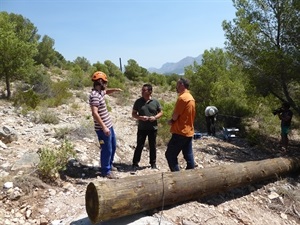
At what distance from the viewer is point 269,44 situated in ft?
31.1

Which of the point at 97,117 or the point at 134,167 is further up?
the point at 97,117

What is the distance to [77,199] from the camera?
4418 millimetres

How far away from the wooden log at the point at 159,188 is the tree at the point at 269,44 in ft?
12.8

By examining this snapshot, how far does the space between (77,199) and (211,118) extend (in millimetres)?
6749

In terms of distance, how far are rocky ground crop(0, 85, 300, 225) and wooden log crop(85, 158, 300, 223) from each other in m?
0.18

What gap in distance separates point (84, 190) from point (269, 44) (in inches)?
294

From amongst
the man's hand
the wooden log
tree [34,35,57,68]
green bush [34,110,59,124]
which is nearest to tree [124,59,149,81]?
tree [34,35,57,68]

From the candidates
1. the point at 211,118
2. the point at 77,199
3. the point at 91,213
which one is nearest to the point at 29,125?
the point at 77,199

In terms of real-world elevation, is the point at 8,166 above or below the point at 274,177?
above

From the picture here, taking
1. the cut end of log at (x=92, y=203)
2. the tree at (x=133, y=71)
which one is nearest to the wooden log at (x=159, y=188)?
the cut end of log at (x=92, y=203)

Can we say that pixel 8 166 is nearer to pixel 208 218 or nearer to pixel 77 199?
pixel 77 199

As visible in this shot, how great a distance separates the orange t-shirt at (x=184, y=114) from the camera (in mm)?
5074

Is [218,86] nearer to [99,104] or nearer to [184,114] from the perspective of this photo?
[184,114]

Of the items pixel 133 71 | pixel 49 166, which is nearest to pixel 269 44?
pixel 49 166
